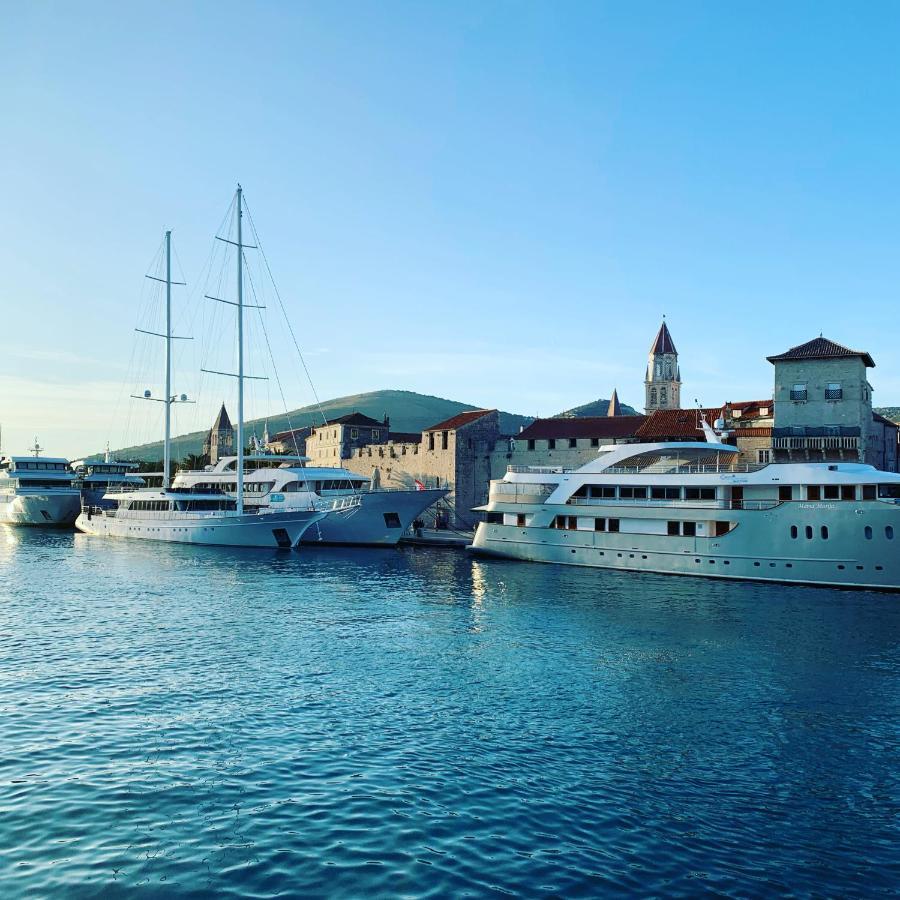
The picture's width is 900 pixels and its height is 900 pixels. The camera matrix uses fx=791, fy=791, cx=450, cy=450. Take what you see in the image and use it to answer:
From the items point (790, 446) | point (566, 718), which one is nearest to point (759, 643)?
point (566, 718)

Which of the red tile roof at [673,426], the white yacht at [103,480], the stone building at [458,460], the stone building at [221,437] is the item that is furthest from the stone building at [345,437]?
the stone building at [221,437]

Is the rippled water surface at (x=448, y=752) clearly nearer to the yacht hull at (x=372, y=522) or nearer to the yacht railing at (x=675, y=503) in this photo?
the yacht railing at (x=675, y=503)

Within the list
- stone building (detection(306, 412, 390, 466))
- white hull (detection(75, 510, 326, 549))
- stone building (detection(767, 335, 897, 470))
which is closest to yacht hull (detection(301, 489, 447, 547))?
white hull (detection(75, 510, 326, 549))

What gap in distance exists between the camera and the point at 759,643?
875 inches

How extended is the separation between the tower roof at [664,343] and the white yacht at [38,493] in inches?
2785

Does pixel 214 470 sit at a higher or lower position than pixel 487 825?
higher

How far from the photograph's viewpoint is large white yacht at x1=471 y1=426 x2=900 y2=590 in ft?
106

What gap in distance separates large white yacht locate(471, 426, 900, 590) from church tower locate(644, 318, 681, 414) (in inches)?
2314

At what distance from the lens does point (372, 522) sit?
50594mm

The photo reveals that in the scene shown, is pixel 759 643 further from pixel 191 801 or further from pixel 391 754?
pixel 191 801

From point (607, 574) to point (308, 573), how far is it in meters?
14.2

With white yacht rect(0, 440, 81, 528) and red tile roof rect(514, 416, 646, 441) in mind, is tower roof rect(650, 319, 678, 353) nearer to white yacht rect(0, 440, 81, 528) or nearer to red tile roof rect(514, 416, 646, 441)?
red tile roof rect(514, 416, 646, 441)

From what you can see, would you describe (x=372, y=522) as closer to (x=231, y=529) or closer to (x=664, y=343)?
(x=231, y=529)

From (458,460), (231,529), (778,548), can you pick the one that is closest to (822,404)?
(778,548)
